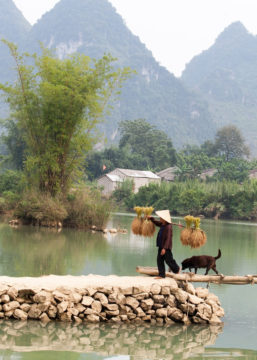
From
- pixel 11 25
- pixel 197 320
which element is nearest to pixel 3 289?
pixel 197 320

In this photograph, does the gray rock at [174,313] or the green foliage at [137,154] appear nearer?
the gray rock at [174,313]

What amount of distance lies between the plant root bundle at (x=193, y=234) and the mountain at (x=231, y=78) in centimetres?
9422

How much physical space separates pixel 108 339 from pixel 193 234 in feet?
6.85

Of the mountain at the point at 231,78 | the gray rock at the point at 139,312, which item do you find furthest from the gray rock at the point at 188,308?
the mountain at the point at 231,78

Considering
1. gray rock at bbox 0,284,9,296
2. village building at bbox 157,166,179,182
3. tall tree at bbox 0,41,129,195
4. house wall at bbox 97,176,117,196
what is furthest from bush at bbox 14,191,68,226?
village building at bbox 157,166,179,182

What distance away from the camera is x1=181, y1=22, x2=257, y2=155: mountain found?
114 metres

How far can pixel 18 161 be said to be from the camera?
32719 mm

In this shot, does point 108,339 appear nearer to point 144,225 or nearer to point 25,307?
point 25,307

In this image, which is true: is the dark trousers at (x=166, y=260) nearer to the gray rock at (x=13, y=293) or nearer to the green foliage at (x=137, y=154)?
the gray rock at (x=13, y=293)

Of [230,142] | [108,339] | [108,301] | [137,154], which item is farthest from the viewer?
[230,142]

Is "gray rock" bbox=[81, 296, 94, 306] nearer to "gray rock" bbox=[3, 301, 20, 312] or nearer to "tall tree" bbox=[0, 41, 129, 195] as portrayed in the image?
"gray rock" bbox=[3, 301, 20, 312]

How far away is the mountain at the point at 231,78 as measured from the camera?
114m

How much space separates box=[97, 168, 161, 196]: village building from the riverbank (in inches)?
1319

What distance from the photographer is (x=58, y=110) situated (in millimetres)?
16141
